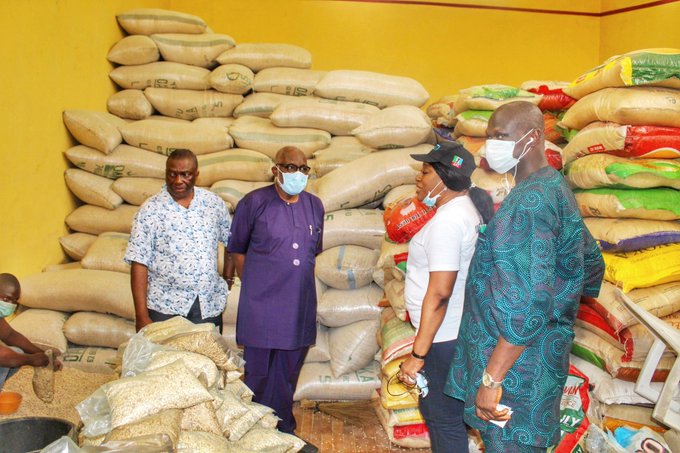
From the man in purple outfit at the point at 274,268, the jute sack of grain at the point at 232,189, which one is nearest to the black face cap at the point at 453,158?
the man in purple outfit at the point at 274,268

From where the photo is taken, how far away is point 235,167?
428 centimetres

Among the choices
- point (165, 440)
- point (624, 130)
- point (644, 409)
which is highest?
point (624, 130)

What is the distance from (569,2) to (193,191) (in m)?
4.93

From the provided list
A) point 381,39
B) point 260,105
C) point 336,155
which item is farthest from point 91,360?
point 381,39

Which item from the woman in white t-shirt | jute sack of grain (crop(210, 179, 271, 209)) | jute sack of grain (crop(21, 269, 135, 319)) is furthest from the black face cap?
jute sack of grain (crop(21, 269, 135, 319))

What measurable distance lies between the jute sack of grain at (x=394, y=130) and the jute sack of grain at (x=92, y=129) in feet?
4.97

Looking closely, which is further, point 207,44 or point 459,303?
point 207,44

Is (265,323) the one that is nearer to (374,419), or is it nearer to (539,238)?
(374,419)

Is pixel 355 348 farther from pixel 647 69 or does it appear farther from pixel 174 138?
pixel 647 69

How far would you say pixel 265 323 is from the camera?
3.11 m

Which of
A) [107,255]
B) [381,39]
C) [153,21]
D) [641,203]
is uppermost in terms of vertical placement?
[153,21]

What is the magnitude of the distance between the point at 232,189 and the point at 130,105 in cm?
110

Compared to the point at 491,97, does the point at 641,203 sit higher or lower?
lower

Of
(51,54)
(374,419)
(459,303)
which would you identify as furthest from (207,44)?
(459,303)
